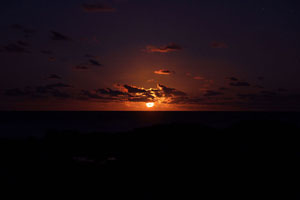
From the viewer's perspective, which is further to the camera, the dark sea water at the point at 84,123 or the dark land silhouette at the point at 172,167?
the dark sea water at the point at 84,123

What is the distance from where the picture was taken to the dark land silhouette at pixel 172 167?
478 inches

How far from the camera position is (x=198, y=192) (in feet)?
39.4

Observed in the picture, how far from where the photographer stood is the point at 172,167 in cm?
1513

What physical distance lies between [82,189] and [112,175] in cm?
213

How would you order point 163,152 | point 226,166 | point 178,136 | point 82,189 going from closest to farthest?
point 82,189 < point 226,166 < point 163,152 < point 178,136

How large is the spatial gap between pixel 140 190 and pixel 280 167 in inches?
359

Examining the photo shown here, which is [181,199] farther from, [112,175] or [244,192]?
[112,175]

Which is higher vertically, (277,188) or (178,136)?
(178,136)

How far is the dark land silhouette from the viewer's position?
39.8 feet

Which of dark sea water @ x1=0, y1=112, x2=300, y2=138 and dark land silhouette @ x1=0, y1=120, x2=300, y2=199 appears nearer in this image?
dark land silhouette @ x1=0, y1=120, x2=300, y2=199

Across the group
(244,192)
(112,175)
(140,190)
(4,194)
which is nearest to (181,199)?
(140,190)

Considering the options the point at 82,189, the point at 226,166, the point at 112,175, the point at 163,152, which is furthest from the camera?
the point at 163,152

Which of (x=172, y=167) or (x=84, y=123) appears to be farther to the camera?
(x=84, y=123)

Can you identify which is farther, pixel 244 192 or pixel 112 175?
pixel 112 175
